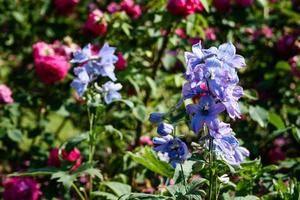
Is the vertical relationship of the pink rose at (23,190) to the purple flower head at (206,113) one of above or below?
below

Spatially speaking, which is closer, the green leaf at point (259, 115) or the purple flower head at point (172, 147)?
Result: the purple flower head at point (172, 147)

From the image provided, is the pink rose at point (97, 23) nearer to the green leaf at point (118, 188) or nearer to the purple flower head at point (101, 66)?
the purple flower head at point (101, 66)

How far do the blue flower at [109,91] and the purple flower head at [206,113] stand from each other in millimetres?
787

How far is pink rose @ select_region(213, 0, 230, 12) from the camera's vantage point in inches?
133

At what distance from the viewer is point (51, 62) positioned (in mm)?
3059

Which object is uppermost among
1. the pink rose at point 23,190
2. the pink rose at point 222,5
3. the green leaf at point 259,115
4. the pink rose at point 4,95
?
the pink rose at point 222,5

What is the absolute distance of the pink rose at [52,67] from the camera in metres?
3.06

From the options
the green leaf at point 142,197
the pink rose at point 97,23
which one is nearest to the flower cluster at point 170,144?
the green leaf at point 142,197

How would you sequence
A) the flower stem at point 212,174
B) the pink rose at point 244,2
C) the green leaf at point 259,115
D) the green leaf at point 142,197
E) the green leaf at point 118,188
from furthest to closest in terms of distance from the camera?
the pink rose at point 244,2
the green leaf at point 259,115
the green leaf at point 118,188
the green leaf at point 142,197
the flower stem at point 212,174

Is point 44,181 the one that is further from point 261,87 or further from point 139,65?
point 261,87

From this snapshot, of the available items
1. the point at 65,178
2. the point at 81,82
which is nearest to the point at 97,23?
the point at 81,82

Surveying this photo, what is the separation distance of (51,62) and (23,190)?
0.63 m

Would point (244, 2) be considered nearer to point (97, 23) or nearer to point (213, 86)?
point (97, 23)

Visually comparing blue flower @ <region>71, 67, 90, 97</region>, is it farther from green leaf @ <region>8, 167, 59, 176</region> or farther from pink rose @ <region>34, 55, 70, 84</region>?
pink rose @ <region>34, 55, 70, 84</region>
